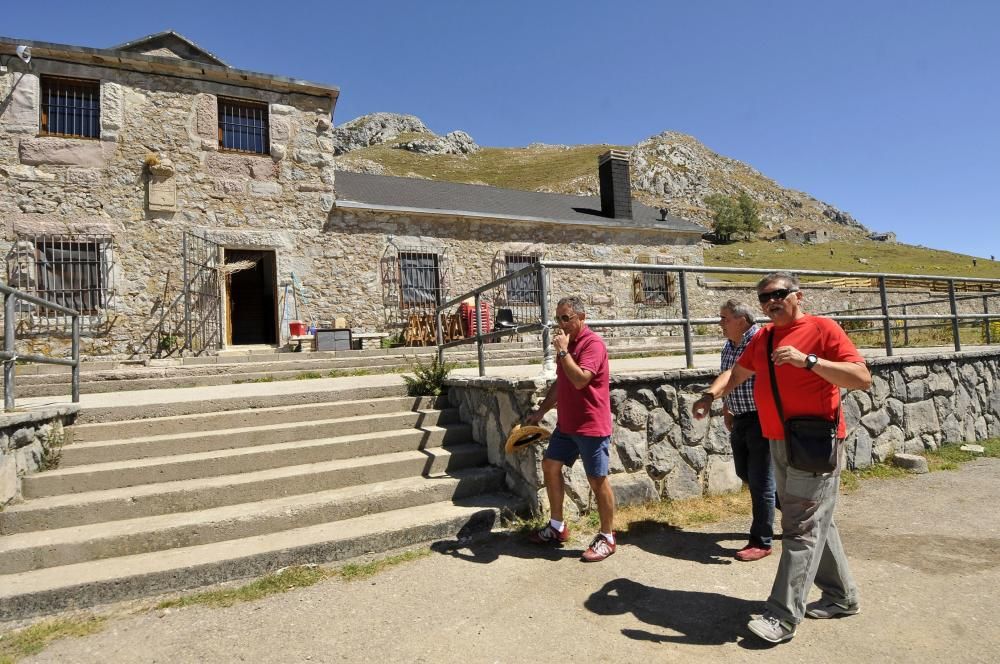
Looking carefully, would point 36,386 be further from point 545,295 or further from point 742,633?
point 742,633

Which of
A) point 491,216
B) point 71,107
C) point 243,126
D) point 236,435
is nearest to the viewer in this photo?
point 236,435

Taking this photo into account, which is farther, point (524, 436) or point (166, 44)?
point (166, 44)

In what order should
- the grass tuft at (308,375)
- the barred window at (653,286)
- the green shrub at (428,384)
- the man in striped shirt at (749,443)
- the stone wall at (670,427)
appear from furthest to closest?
1. the barred window at (653,286)
2. the grass tuft at (308,375)
3. the green shrub at (428,384)
4. the stone wall at (670,427)
5. the man in striped shirt at (749,443)

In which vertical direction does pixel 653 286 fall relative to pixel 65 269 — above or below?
below

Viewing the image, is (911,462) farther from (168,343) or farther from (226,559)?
(168,343)

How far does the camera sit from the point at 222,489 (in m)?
3.72

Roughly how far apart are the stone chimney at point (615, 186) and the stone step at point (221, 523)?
1383 centimetres

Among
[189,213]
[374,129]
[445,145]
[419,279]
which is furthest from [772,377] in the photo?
[374,129]

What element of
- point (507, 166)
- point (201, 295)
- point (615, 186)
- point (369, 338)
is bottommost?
point (369, 338)

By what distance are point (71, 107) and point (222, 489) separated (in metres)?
11.3

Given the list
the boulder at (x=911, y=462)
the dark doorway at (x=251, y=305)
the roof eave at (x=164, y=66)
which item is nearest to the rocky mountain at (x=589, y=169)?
the roof eave at (x=164, y=66)

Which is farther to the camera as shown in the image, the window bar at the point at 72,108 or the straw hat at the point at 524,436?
the window bar at the point at 72,108

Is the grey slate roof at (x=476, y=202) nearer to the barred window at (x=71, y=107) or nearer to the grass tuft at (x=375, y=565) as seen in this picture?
the barred window at (x=71, y=107)

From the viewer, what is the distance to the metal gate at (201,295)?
1086 cm
